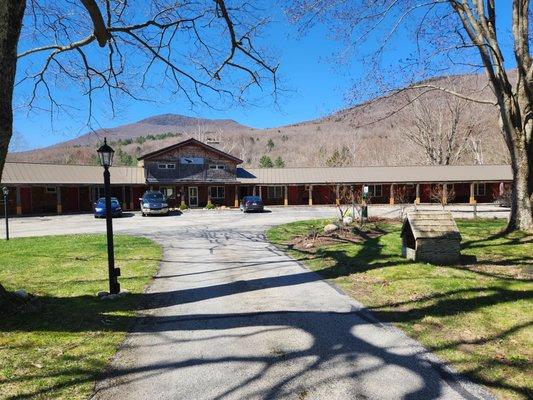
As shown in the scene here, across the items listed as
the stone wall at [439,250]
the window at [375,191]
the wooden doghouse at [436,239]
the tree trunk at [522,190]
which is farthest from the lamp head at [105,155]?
the window at [375,191]

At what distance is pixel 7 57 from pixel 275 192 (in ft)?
122

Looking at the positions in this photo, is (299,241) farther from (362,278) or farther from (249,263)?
(362,278)

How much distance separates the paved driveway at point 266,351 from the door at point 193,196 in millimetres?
31890

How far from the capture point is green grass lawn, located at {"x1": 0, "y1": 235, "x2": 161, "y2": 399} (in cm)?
418

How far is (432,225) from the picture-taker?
9.65m

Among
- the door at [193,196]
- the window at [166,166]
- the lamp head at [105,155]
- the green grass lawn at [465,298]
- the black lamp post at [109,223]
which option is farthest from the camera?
the door at [193,196]

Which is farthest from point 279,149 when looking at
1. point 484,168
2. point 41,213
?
point 41,213

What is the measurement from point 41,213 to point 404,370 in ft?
120

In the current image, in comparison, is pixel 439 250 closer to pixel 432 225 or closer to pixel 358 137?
pixel 432 225

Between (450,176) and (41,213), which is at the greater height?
(450,176)

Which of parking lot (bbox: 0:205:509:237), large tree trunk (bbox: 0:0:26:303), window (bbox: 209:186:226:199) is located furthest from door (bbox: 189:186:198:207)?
large tree trunk (bbox: 0:0:26:303)

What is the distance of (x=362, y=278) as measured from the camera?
8.60 meters

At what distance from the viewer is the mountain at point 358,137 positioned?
42.8 feet

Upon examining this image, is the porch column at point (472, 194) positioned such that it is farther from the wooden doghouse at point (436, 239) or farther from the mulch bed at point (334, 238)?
the wooden doghouse at point (436, 239)
